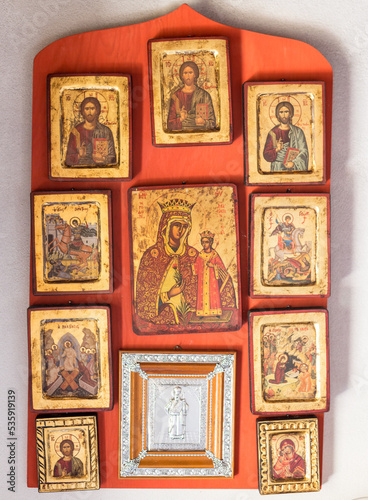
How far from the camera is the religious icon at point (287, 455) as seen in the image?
2.12 metres

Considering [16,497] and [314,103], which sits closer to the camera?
[314,103]

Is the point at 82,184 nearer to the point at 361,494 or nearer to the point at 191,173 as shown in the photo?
the point at 191,173

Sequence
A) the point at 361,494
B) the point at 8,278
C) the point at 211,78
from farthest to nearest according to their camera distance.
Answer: the point at 361,494 < the point at 8,278 < the point at 211,78

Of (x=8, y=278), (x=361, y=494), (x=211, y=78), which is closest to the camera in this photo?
(x=211, y=78)

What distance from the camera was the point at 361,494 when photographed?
2.30 metres

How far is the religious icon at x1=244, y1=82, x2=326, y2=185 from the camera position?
6.53ft

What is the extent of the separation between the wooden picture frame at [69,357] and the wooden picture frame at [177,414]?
129mm

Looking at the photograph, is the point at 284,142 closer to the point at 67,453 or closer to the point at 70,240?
the point at 70,240

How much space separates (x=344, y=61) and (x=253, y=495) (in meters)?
2.51

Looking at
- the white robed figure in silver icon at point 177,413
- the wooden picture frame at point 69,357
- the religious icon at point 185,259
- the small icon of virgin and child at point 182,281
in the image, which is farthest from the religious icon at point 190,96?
the white robed figure in silver icon at point 177,413

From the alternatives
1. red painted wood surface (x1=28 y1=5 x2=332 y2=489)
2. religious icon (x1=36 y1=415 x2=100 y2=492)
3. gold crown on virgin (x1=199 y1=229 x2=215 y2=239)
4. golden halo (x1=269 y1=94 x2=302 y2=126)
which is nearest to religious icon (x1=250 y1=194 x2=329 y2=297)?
red painted wood surface (x1=28 y1=5 x2=332 y2=489)

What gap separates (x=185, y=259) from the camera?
2.05 m

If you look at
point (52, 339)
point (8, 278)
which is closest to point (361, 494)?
point (52, 339)

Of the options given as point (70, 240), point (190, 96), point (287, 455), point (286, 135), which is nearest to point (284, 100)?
point (286, 135)
